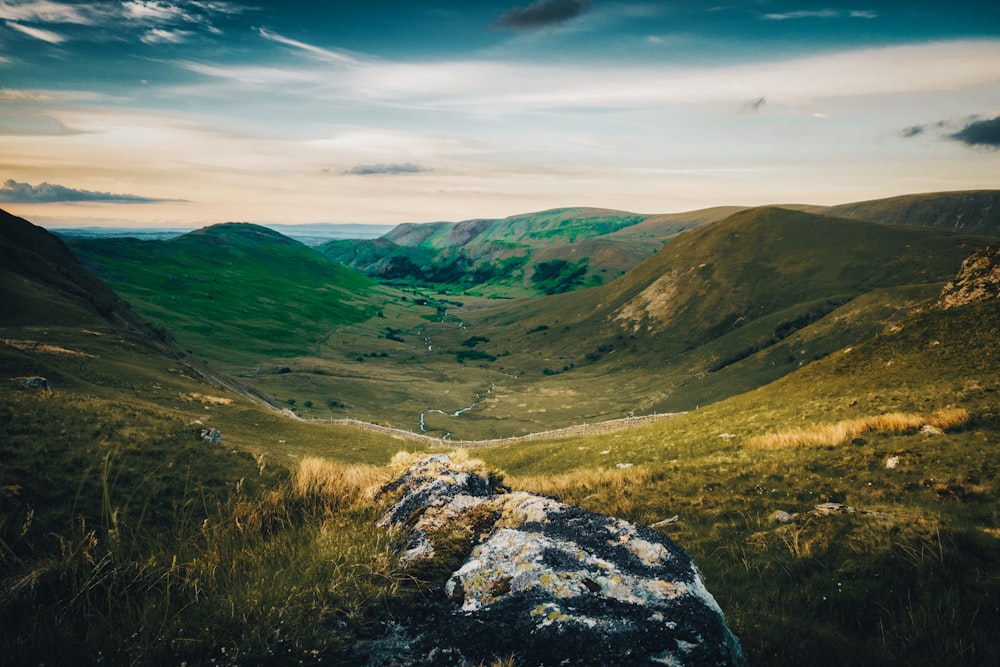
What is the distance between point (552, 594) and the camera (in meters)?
5.32

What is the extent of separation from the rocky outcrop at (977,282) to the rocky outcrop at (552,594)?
3647 cm

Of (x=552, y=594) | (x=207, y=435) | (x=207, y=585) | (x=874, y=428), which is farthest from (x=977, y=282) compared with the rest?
(x=207, y=435)

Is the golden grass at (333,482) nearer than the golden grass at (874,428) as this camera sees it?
Yes

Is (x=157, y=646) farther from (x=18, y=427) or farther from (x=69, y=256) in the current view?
(x=69, y=256)

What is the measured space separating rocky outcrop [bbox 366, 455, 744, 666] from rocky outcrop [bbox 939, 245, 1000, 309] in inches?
1436

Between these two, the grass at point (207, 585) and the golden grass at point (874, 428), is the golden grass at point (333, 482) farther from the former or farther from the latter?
the golden grass at point (874, 428)

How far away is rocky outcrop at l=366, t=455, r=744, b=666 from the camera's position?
4.71 meters

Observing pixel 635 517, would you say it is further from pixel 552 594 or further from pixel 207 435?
pixel 207 435

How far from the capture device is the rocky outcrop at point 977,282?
97.6 feet

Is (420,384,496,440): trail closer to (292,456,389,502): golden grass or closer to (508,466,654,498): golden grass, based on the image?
(508,466,654,498): golden grass

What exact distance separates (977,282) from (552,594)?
39352 mm

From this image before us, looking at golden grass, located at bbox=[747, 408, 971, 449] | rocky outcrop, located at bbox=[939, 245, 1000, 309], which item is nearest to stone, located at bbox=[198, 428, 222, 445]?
golden grass, located at bbox=[747, 408, 971, 449]

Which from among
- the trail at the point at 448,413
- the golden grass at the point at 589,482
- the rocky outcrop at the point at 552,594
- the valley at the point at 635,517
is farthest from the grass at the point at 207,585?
the trail at the point at 448,413

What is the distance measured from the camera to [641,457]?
2962 centimetres
